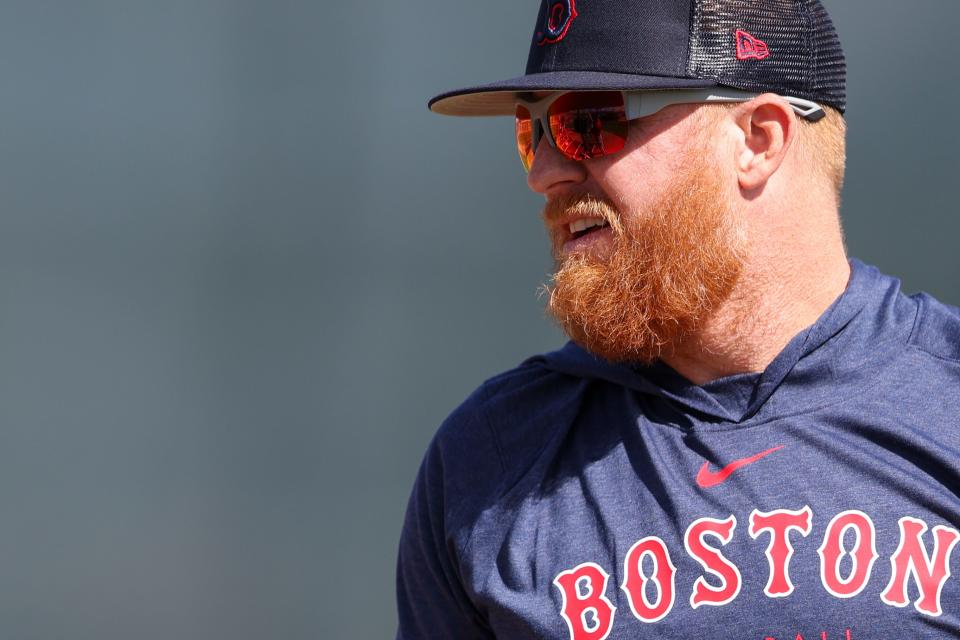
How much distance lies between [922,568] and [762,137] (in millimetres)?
743

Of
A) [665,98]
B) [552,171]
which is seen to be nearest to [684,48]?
[665,98]

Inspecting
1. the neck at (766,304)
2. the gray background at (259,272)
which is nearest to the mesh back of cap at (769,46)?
the neck at (766,304)

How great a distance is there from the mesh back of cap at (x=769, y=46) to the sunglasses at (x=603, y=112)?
0.03 metres

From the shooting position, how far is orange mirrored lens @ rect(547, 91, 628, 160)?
1.82 m

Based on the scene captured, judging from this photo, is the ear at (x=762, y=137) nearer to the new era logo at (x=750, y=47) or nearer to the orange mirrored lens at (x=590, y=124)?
the new era logo at (x=750, y=47)

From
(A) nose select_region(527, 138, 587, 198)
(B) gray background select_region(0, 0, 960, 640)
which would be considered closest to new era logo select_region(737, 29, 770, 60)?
(A) nose select_region(527, 138, 587, 198)

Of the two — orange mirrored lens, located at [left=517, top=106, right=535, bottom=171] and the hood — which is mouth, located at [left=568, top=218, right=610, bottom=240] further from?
the hood

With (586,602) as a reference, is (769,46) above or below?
above

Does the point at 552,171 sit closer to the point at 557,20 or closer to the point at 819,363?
the point at 557,20

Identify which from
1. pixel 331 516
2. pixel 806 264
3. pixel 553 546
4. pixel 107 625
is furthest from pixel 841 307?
pixel 107 625

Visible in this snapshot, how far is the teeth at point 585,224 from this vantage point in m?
1.88

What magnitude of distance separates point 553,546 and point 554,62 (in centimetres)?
82

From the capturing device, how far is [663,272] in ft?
5.96

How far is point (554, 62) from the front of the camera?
1887mm
